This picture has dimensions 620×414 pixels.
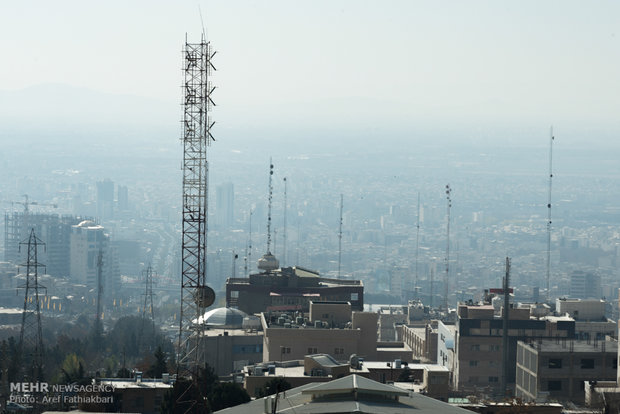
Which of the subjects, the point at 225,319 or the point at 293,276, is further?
the point at 293,276

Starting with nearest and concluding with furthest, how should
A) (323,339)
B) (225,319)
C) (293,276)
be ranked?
(323,339)
(225,319)
(293,276)

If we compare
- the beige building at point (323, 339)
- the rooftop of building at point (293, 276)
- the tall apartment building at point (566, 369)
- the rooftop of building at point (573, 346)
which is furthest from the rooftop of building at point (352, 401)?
the rooftop of building at point (293, 276)

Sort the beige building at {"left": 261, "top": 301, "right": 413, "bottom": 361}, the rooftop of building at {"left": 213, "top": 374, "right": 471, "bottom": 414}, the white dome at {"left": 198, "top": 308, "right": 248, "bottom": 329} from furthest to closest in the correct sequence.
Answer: the white dome at {"left": 198, "top": 308, "right": 248, "bottom": 329} → the beige building at {"left": 261, "top": 301, "right": 413, "bottom": 361} → the rooftop of building at {"left": 213, "top": 374, "right": 471, "bottom": 414}

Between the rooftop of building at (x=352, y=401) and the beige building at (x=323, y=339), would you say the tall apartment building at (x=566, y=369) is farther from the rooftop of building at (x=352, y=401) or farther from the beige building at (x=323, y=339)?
the rooftop of building at (x=352, y=401)

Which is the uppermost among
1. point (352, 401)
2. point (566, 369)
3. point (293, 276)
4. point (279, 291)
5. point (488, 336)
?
point (352, 401)

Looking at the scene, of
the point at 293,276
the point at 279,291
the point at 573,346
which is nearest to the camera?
the point at 573,346

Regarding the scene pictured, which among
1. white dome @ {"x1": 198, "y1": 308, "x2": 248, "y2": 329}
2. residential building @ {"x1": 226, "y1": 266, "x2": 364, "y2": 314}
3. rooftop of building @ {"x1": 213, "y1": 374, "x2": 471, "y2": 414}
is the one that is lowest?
white dome @ {"x1": 198, "y1": 308, "x2": 248, "y2": 329}

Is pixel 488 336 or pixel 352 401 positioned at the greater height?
pixel 352 401

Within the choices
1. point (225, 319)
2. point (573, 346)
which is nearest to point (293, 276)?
point (225, 319)

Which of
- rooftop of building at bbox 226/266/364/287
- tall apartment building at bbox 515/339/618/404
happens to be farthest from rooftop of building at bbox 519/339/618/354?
rooftop of building at bbox 226/266/364/287

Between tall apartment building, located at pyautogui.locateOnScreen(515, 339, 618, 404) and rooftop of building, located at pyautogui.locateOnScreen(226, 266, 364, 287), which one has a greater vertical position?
rooftop of building, located at pyautogui.locateOnScreen(226, 266, 364, 287)

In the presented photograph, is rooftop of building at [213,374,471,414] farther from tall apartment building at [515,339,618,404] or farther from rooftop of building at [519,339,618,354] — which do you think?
rooftop of building at [519,339,618,354]

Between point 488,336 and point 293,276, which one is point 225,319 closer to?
point 293,276
